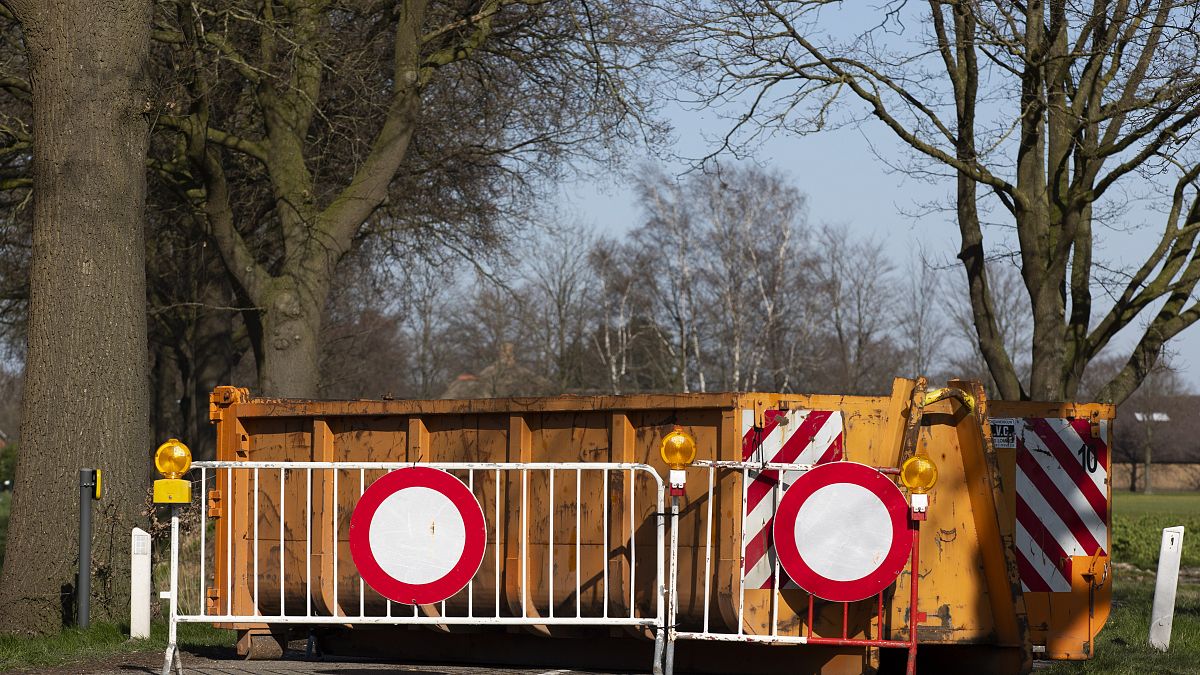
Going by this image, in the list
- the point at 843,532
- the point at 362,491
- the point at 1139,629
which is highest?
the point at 362,491

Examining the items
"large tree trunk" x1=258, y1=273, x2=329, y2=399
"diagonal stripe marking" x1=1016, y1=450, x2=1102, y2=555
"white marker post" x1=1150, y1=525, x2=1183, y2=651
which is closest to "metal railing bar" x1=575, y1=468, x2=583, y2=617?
"diagonal stripe marking" x1=1016, y1=450, x2=1102, y2=555

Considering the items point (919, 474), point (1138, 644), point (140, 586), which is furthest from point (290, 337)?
point (919, 474)

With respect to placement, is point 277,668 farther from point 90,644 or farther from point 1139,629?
point 1139,629

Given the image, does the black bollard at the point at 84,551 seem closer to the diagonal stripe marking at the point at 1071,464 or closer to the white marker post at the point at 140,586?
the white marker post at the point at 140,586

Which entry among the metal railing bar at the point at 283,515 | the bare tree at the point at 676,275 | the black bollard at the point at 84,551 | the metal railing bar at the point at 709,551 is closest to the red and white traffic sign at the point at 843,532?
the metal railing bar at the point at 709,551

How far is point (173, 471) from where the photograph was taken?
747 centimetres

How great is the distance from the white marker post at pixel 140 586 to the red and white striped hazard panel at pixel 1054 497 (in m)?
6.27

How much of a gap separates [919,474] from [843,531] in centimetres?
55

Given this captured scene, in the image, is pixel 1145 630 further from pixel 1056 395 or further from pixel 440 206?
pixel 440 206

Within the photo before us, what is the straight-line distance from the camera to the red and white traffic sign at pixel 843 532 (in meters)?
7.00

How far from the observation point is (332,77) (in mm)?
18844

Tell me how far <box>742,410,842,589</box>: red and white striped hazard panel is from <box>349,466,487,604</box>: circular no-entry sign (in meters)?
1.45

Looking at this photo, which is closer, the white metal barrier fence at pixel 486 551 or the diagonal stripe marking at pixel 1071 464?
the white metal barrier fence at pixel 486 551

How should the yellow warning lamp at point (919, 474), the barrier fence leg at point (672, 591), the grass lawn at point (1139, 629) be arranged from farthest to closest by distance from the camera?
1. the grass lawn at point (1139, 629)
2. the barrier fence leg at point (672, 591)
3. the yellow warning lamp at point (919, 474)
